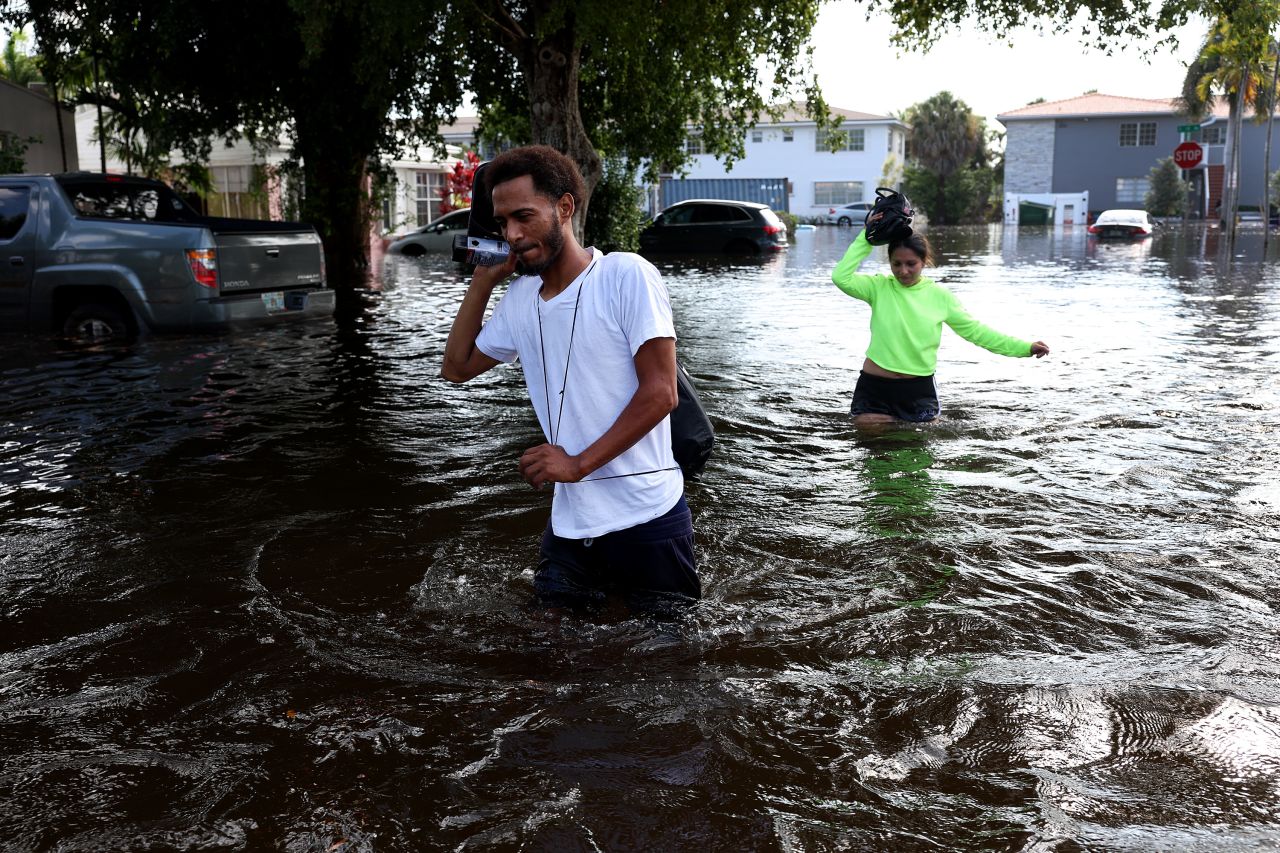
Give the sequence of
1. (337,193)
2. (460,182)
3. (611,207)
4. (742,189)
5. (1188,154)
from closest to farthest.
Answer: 1. (337,193)
2. (611,207)
3. (460,182)
4. (1188,154)
5. (742,189)

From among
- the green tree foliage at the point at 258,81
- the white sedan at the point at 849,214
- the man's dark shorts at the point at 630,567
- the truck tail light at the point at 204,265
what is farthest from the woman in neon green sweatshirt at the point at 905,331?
the white sedan at the point at 849,214

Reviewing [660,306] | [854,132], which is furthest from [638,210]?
[854,132]

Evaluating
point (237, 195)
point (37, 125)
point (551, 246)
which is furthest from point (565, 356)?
point (237, 195)

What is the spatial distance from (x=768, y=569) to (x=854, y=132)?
67684mm

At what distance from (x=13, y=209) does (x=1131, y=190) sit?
6379 centimetres

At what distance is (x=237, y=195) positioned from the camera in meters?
32.0

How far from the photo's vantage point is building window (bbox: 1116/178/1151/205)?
6481 cm

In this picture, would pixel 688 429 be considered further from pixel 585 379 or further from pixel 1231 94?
pixel 1231 94

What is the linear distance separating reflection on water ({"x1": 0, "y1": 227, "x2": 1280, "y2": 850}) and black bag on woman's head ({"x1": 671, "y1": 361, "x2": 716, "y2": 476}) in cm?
61

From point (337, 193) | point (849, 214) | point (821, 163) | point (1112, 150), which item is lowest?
point (337, 193)

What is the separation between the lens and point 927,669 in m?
4.02

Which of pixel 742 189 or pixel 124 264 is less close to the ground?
pixel 742 189

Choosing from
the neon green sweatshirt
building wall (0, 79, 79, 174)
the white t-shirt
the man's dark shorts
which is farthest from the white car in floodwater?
the white t-shirt

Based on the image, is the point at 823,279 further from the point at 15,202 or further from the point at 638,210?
the point at 15,202
